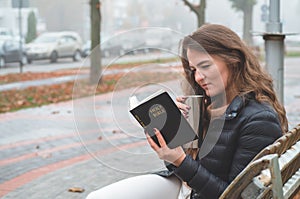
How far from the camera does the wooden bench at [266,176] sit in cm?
170

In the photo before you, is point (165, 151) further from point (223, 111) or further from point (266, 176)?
point (266, 176)

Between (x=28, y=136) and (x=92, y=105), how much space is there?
640 centimetres

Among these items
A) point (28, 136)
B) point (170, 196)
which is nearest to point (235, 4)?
point (28, 136)

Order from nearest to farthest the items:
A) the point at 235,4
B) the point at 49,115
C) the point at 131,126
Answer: the point at 131,126 → the point at 49,115 → the point at 235,4

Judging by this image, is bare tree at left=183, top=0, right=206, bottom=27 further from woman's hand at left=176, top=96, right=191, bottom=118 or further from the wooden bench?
the wooden bench

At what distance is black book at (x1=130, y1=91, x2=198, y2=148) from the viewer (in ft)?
6.84

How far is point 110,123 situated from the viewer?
252 centimetres

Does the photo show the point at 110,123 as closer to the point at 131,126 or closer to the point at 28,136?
the point at 131,126

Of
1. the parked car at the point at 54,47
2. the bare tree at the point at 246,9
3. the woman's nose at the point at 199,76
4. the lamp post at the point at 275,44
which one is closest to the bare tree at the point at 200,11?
the lamp post at the point at 275,44

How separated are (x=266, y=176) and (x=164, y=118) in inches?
19.8

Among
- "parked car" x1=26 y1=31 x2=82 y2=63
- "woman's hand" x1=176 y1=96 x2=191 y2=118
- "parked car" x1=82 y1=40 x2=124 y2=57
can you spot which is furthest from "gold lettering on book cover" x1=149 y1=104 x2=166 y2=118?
"parked car" x1=26 y1=31 x2=82 y2=63

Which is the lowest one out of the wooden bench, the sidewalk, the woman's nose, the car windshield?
the car windshield

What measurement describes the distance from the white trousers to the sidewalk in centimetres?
6

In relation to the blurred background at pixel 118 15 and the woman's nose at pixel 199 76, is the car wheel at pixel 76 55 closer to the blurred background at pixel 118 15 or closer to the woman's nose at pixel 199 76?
the blurred background at pixel 118 15
